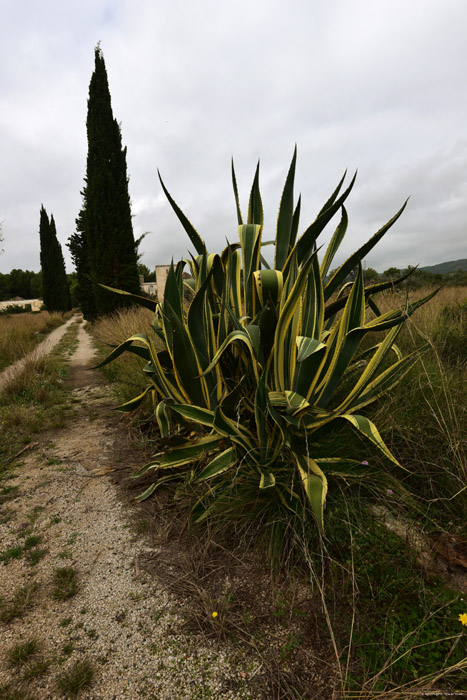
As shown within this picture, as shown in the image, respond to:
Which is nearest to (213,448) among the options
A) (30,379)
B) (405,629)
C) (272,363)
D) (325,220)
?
(272,363)

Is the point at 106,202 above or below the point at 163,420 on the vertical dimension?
above

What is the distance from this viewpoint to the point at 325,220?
146cm

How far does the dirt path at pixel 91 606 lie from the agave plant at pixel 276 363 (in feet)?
1.08

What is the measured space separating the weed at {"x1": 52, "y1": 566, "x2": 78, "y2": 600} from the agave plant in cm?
44

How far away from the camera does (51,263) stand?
2069 centimetres

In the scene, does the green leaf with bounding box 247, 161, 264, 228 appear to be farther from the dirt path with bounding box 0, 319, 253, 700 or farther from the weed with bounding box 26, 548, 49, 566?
the weed with bounding box 26, 548, 49, 566

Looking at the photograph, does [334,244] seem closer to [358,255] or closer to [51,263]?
[358,255]

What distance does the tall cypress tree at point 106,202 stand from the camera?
10922 mm

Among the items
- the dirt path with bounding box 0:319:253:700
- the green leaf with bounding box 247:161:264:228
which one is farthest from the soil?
the green leaf with bounding box 247:161:264:228

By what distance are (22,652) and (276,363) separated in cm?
125

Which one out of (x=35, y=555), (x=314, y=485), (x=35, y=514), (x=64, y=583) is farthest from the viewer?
(x=35, y=514)

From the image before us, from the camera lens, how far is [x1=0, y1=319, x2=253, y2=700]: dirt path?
925mm

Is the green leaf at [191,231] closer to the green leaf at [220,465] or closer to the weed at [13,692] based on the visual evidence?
the green leaf at [220,465]

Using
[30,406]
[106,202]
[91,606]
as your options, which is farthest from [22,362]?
[106,202]
